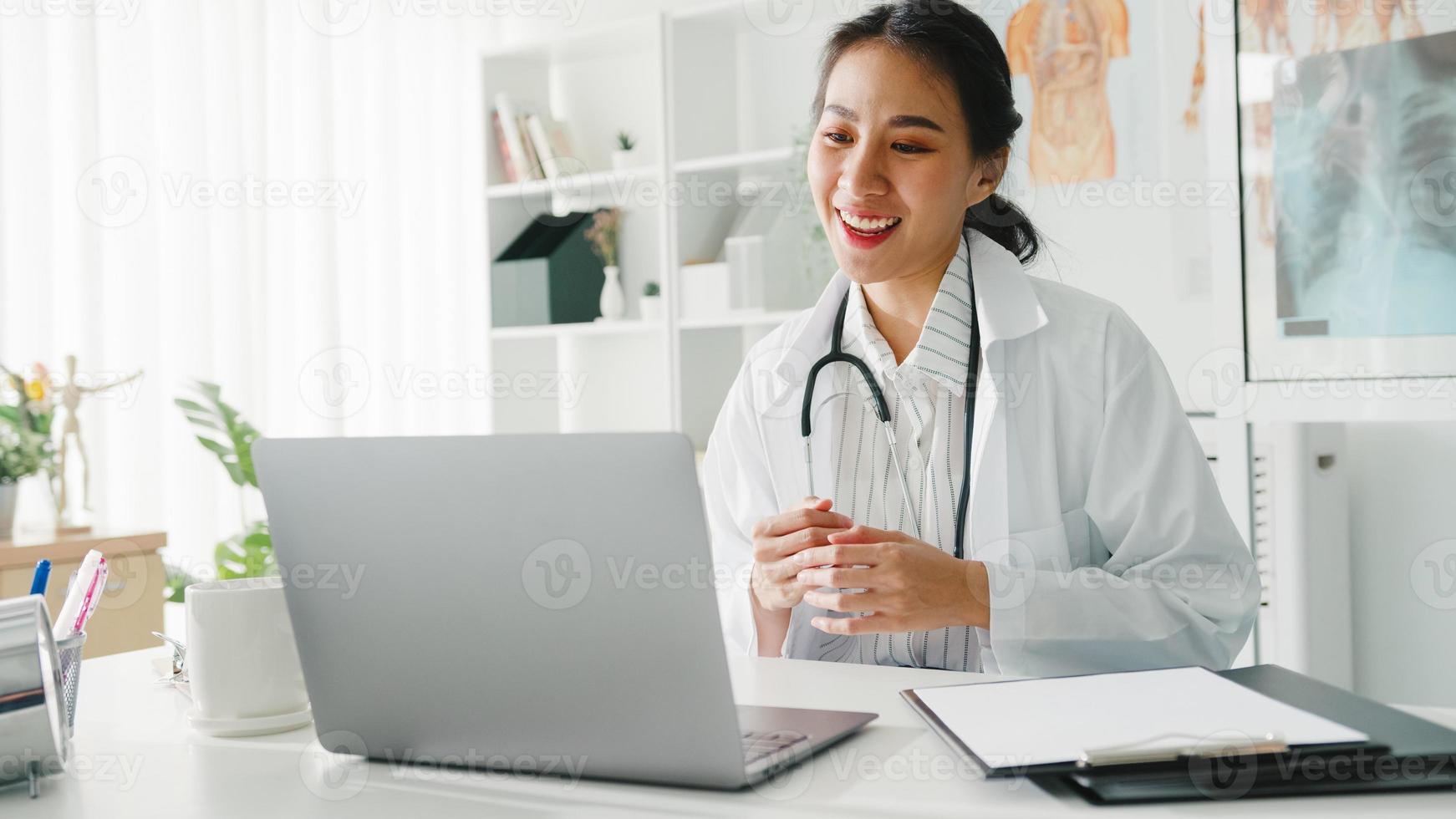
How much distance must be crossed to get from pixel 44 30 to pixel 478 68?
3.55 ft

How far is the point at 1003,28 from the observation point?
269 centimetres

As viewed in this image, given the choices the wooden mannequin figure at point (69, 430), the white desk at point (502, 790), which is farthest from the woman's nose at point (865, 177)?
the wooden mannequin figure at point (69, 430)

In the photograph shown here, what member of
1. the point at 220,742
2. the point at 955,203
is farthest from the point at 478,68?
the point at 220,742

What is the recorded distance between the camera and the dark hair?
1.53 metres

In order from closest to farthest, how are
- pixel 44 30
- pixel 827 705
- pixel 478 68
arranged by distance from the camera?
1. pixel 827 705
2. pixel 44 30
3. pixel 478 68

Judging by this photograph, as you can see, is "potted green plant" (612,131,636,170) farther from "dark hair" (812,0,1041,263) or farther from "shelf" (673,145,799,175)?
"dark hair" (812,0,1041,263)

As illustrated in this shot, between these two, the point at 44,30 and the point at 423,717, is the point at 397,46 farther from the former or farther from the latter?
the point at 423,717

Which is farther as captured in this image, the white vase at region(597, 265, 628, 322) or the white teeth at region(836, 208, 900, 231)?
the white vase at region(597, 265, 628, 322)

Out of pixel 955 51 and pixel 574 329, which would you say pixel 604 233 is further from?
pixel 955 51

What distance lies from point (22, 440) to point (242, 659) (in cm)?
189

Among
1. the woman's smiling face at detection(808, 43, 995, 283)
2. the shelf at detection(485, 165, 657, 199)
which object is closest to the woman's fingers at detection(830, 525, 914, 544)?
the woman's smiling face at detection(808, 43, 995, 283)

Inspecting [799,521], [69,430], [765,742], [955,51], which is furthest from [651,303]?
[765,742]

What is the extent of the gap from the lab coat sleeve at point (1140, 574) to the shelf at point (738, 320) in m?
1.52

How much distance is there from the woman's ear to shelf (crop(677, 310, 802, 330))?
1238 mm
